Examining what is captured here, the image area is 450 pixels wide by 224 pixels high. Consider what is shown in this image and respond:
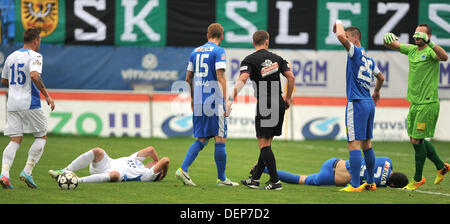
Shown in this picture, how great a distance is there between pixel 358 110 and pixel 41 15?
1549 centimetres

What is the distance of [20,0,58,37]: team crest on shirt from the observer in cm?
2142

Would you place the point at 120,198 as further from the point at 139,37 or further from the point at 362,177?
the point at 139,37

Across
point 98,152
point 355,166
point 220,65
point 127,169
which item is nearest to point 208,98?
point 220,65

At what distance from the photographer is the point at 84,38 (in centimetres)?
2191

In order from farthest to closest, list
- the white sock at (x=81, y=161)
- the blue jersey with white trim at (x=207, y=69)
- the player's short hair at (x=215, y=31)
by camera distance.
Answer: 1. the player's short hair at (x=215, y=31)
2. the blue jersey with white trim at (x=207, y=69)
3. the white sock at (x=81, y=161)

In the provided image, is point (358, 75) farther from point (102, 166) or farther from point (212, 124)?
point (102, 166)

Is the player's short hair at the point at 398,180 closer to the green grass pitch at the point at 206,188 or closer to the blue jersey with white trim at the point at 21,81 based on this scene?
the green grass pitch at the point at 206,188

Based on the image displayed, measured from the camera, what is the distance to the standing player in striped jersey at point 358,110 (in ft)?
28.6

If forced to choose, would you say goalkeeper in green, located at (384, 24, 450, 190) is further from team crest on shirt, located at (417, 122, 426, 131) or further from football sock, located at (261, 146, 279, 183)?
football sock, located at (261, 146, 279, 183)

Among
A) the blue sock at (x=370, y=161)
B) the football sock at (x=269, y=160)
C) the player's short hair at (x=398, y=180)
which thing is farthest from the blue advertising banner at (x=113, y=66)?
the blue sock at (x=370, y=161)

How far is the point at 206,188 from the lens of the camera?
893cm

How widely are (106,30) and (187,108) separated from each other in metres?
4.71

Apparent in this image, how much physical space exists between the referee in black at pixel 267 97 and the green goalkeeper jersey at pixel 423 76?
6.76ft

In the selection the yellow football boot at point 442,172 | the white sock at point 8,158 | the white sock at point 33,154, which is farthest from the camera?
the yellow football boot at point 442,172
